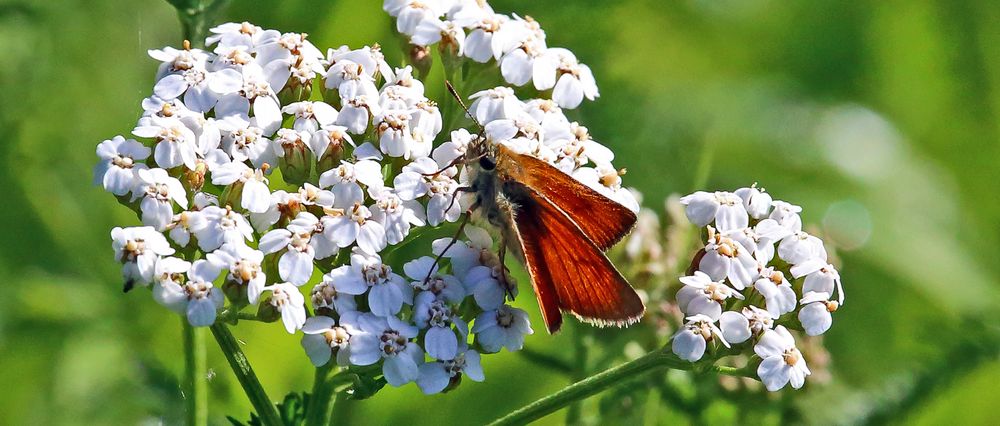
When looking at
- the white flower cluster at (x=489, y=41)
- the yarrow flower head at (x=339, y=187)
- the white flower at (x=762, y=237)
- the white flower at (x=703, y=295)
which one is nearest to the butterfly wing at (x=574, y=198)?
the yarrow flower head at (x=339, y=187)

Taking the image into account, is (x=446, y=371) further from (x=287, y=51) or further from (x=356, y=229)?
(x=287, y=51)

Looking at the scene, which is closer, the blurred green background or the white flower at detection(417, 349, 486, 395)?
the white flower at detection(417, 349, 486, 395)

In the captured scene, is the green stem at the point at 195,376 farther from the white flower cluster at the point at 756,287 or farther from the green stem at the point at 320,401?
the white flower cluster at the point at 756,287

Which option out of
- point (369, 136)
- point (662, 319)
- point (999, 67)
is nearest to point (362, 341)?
point (369, 136)

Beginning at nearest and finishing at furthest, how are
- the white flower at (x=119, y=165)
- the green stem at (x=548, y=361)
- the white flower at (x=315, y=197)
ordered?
the white flower at (x=119, y=165), the white flower at (x=315, y=197), the green stem at (x=548, y=361)

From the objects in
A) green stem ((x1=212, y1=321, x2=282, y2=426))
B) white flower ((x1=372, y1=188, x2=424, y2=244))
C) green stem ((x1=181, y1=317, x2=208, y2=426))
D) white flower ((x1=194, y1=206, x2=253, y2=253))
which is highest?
white flower ((x1=194, y1=206, x2=253, y2=253))

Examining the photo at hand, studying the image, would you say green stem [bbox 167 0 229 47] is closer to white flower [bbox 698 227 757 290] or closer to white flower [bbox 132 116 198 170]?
white flower [bbox 132 116 198 170]

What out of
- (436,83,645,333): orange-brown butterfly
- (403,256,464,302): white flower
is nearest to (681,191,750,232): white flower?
(436,83,645,333): orange-brown butterfly
